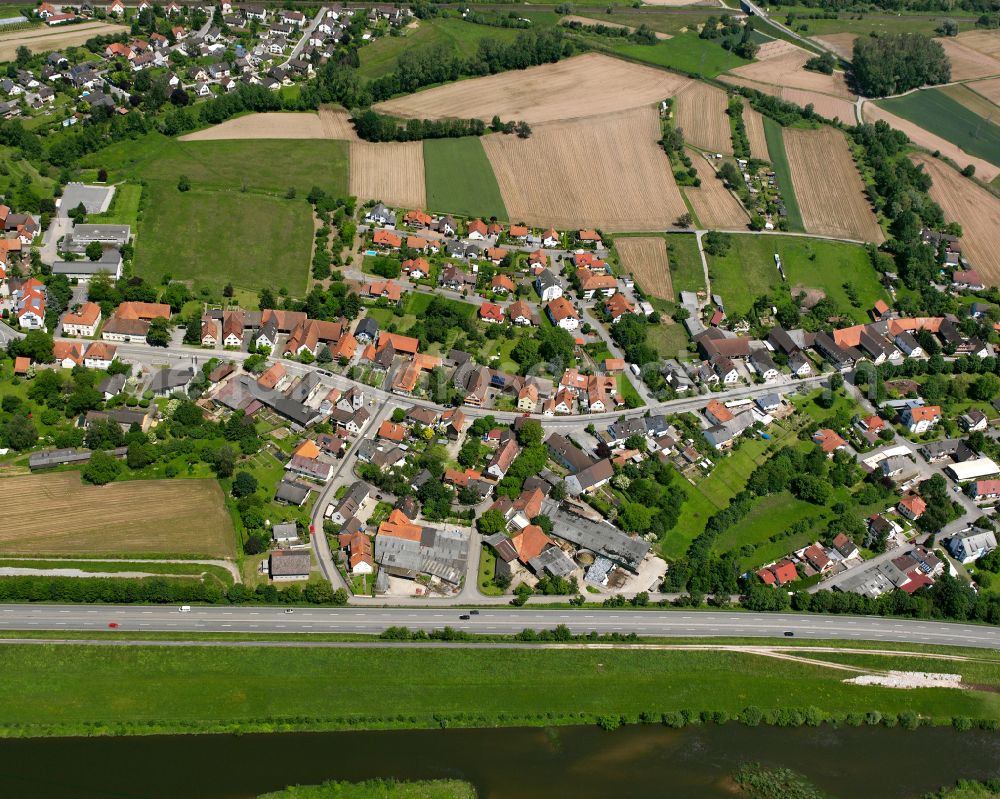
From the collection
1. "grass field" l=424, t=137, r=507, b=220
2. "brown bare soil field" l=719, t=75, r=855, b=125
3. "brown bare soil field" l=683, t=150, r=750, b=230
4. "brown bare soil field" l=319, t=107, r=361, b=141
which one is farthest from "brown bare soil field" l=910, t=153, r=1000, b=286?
"brown bare soil field" l=319, t=107, r=361, b=141

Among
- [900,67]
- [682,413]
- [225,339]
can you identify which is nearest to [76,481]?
[225,339]

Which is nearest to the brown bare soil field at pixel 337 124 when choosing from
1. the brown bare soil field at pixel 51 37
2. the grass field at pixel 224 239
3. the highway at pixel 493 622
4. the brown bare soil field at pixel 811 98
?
the grass field at pixel 224 239

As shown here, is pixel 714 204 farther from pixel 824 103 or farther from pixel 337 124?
pixel 337 124

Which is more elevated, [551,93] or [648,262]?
[551,93]

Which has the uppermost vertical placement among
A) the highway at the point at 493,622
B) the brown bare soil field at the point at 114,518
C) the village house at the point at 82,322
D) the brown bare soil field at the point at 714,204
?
the brown bare soil field at the point at 714,204

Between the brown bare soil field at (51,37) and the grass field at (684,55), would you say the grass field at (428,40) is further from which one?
the brown bare soil field at (51,37)

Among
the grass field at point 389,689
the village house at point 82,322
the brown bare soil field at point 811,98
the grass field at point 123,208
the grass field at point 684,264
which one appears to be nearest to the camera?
the grass field at point 389,689

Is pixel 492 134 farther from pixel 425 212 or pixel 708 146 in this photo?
pixel 708 146

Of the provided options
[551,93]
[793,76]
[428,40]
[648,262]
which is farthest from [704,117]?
[428,40]
